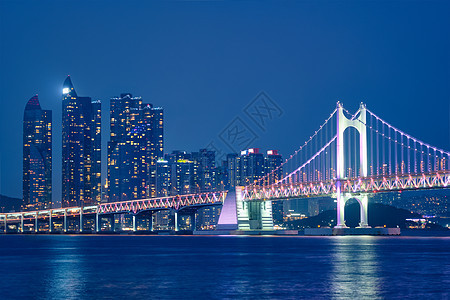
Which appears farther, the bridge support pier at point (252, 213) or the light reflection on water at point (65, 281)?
the bridge support pier at point (252, 213)

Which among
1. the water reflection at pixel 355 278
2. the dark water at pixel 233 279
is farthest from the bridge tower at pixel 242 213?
the dark water at pixel 233 279

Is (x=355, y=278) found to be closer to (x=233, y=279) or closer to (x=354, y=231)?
(x=233, y=279)

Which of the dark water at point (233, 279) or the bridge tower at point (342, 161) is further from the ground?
the bridge tower at point (342, 161)

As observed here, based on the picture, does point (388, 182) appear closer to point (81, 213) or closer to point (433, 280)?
point (433, 280)

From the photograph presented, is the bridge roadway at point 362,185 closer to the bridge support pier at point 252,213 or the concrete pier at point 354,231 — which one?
the bridge support pier at point 252,213

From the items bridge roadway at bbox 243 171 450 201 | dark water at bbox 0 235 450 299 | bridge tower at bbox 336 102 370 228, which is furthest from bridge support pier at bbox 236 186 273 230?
dark water at bbox 0 235 450 299

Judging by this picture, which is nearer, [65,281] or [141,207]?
[65,281]

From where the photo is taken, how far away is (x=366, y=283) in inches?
1195

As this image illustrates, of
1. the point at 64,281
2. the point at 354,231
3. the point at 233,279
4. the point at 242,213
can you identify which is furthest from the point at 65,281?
the point at 242,213

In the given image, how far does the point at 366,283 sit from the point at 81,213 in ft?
496

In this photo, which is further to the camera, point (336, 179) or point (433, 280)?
point (336, 179)

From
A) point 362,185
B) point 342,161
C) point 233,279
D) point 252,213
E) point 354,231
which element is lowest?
point 354,231

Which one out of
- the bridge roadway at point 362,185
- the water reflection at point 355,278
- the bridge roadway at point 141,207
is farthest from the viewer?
the bridge roadway at point 141,207

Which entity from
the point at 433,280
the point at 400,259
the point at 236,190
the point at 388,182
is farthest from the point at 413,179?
the point at 433,280
